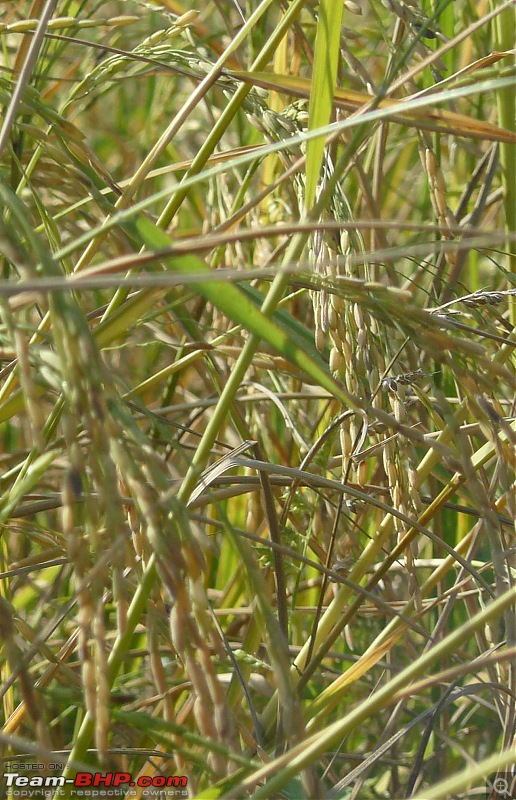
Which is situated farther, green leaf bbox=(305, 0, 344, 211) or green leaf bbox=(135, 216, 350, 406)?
green leaf bbox=(305, 0, 344, 211)

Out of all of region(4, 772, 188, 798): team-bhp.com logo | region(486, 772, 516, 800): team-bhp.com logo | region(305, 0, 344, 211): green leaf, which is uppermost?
region(305, 0, 344, 211): green leaf

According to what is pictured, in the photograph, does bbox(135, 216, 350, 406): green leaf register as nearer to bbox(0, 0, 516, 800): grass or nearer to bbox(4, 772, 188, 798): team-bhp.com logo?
bbox(0, 0, 516, 800): grass

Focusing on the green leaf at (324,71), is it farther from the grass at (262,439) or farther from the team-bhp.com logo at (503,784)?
the team-bhp.com logo at (503,784)

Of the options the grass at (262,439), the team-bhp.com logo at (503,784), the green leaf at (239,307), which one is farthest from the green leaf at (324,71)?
the team-bhp.com logo at (503,784)

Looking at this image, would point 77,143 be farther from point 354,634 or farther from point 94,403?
point 354,634

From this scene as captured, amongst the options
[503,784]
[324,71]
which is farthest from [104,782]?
[324,71]

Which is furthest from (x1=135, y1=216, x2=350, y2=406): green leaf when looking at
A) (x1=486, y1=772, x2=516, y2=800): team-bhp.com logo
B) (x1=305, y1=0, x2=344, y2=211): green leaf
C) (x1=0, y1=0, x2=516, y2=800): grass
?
(x1=486, y1=772, x2=516, y2=800): team-bhp.com logo

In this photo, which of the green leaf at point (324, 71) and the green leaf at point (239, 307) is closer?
the green leaf at point (239, 307)

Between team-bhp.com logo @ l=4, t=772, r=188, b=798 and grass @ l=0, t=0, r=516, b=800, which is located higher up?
grass @ l=0, t=0, r=516, b=800
